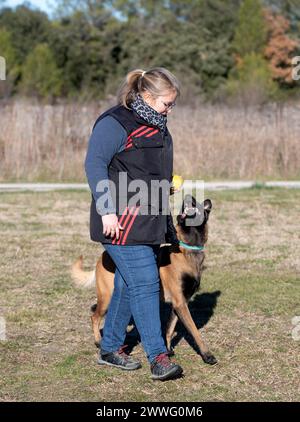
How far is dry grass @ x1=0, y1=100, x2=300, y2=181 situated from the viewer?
15258mm

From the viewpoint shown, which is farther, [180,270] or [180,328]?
[180,328]

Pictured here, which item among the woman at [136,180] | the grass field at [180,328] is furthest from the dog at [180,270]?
the woman at [136,180]

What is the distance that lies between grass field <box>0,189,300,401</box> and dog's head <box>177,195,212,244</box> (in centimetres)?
77

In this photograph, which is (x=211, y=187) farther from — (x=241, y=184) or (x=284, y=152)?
(x=284, y=152)

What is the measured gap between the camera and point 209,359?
4703mm

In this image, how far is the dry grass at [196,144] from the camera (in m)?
15.3

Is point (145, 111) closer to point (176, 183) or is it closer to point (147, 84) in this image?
point (147, 84)

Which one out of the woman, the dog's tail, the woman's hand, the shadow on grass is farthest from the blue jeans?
the dog's tail

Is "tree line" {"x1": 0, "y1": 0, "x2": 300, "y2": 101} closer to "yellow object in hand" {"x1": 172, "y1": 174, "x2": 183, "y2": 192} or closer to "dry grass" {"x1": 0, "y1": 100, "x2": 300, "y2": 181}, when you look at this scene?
"dry grass" {"x1": 0, "y1": 100, "x2": 300, "y2": 181}

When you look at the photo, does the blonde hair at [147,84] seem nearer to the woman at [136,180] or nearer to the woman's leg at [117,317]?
the woman at [136,180]

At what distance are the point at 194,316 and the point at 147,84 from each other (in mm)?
2390

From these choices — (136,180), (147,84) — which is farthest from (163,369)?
(147,84)
